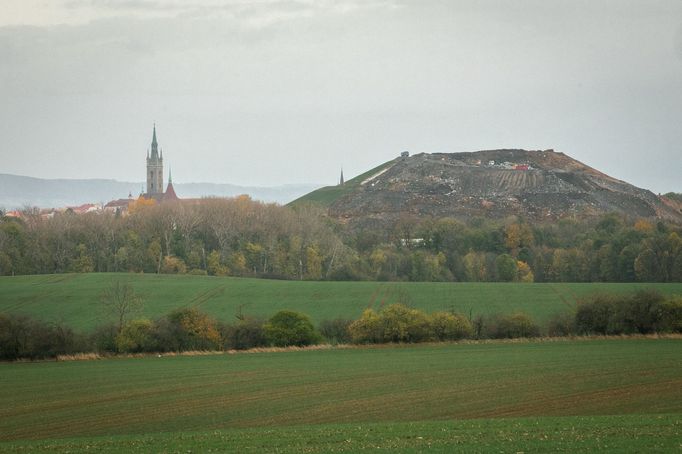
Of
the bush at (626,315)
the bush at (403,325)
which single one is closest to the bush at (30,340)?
the bush at (403,325)

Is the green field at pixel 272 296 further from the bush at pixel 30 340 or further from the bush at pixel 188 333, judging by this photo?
the bush at pixel 30 340

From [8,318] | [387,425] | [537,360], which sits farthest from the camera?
[8,318]

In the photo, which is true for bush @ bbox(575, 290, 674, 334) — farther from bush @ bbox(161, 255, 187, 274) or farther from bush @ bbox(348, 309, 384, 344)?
bush @ bbox(161, 255, 187, 274)

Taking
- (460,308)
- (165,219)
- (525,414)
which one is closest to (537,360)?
(525,414)

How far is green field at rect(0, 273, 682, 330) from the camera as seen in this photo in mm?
76625

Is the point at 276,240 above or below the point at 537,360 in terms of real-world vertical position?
above

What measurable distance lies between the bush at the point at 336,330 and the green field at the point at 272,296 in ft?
23.5

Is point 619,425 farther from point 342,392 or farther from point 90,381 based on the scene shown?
point 90,381

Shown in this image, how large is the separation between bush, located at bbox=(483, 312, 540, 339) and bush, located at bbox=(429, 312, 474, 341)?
1632 mm

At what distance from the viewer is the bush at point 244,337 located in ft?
204

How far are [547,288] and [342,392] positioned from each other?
179ft

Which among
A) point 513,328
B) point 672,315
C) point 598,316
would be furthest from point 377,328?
point 672,315

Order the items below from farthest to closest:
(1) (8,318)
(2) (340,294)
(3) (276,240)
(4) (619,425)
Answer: (3) (276,240) → (2) (340,294) → (1) (8,318) → (4) (619,425)

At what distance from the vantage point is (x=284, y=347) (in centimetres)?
6119
